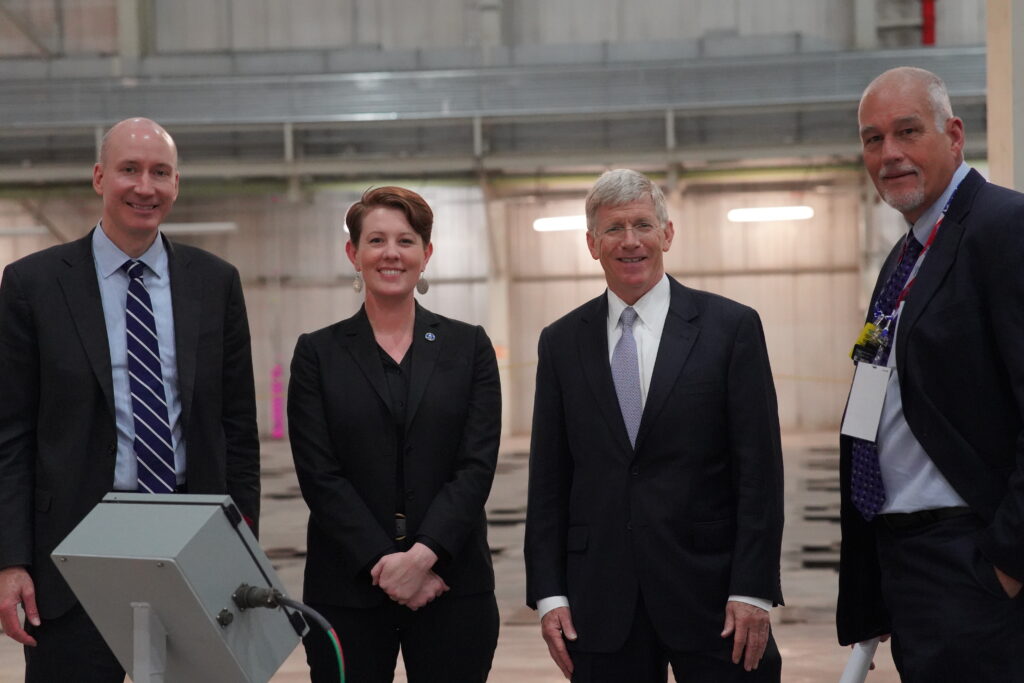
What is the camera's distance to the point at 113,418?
7.39 feet

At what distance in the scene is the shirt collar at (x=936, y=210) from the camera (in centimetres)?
212

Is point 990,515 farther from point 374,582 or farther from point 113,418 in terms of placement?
point 113,418

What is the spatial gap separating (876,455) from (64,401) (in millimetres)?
1749

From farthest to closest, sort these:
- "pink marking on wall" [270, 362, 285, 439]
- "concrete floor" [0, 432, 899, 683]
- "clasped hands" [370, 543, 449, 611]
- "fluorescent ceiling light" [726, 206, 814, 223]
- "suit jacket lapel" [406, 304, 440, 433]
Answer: "pink marking on wall" [270, 362, 285, 439]
"fluorescent ceiling light" [726, 206, 814, 223]
"concrete floor" [0, 432, 899, 683]
"suit jacket lapel" [406, 304, 440, 433]
"clasped hands" [370, 543, 449, 611]

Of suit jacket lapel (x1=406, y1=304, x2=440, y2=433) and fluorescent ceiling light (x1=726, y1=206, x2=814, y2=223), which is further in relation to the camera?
fluorescent ceiling light (x1=726, y1=206, x2=814, y2=223)

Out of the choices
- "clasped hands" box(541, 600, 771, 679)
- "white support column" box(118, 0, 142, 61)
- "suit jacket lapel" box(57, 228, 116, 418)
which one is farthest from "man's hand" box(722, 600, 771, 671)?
"white support column" box(118, 0, 142, 61)

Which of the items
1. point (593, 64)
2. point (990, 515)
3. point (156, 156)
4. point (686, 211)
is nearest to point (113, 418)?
point (156, 156)

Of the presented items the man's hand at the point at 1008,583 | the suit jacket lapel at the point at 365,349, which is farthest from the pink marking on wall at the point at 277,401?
the man's hand at the point at 1008,583

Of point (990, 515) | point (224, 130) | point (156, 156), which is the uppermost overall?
point (224, 130)

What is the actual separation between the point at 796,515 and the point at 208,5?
11.2 meters

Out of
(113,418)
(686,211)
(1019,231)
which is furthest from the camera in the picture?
(686,211)

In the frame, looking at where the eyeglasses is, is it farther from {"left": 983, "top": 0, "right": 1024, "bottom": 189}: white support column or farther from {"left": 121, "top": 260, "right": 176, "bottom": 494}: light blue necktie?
{"left": 983, "top": 0, "right": 1024, "bottom": 189}: white support column

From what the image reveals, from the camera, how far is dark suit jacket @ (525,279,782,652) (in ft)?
7.06

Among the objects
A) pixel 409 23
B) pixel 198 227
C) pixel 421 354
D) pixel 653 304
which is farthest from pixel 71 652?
pixel 409 23
